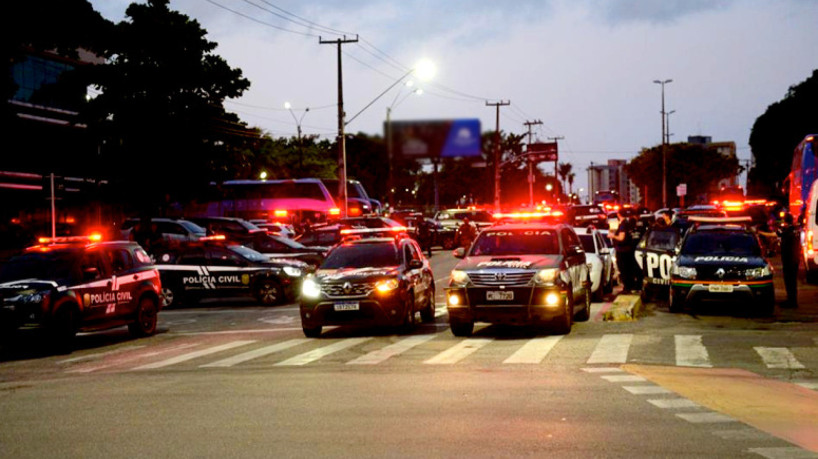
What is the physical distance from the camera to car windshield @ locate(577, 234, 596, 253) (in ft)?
84.8

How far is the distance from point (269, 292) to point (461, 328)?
33.1 ft

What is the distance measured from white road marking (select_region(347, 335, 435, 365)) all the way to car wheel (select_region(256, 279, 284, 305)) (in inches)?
367

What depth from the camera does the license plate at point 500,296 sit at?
17.8 m

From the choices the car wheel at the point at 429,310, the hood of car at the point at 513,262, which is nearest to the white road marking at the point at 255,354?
the car wheel at the point at 429,310

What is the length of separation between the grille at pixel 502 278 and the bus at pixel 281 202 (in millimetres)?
50783

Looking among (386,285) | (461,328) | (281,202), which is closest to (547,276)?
(461,328)

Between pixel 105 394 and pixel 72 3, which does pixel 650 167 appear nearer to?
pixel 72 3

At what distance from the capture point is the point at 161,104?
45656 millimetres

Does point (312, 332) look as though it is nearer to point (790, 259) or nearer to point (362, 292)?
point (362, 292)

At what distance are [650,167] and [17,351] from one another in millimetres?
123663

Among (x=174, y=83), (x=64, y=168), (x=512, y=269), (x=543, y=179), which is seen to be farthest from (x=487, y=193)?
(x=512, y=269)

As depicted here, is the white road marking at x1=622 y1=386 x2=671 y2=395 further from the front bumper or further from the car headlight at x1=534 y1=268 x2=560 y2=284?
the car headlight at x1=534 y1=268 x2=560 y2=284

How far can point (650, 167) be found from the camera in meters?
136

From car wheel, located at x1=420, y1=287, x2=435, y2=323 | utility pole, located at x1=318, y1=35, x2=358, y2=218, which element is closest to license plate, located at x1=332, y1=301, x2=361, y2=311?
car wheel, located at x1=420, y1=287, x2=435, y2=323
